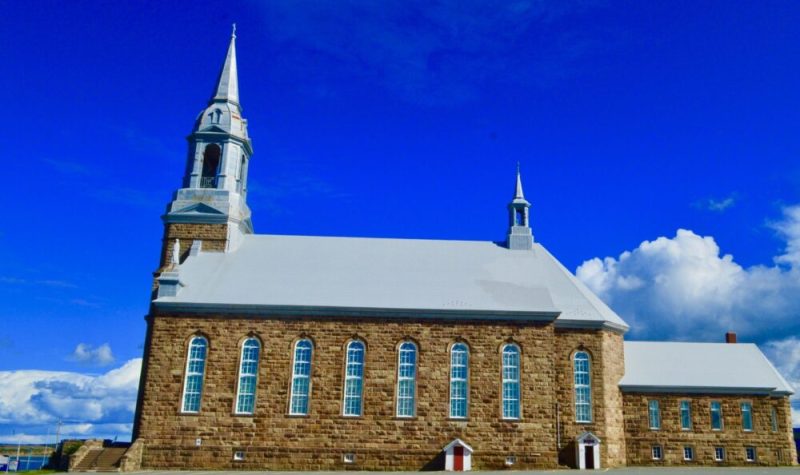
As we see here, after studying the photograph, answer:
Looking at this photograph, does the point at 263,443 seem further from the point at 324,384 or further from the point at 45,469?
the point at 45,469

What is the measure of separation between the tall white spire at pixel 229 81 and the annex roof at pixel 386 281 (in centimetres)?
925

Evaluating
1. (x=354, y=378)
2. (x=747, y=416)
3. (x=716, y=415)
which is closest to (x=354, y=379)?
(x=354, y=378)

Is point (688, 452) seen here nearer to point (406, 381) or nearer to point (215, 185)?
point (406, 381)

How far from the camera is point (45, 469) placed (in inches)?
1277

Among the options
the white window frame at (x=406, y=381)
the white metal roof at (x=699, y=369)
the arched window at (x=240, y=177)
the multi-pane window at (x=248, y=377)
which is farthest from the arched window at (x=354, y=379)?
the white metal roof at (x=699, y=369)

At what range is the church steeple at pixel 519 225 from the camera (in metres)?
40.1

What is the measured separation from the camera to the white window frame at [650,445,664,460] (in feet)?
121

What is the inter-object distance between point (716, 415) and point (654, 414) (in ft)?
11.8

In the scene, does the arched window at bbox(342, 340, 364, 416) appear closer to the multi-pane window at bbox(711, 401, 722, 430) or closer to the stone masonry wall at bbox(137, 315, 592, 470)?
the stone masonry wall at bbox(137, 315, 592, 470)

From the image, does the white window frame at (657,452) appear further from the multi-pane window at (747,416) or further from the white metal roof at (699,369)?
the multi-pane window at (747,416)

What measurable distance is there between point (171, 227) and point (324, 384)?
13433 millimetres

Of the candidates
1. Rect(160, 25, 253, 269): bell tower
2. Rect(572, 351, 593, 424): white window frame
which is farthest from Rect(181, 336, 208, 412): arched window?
Rect(572, 351, 593, 424): white window frame

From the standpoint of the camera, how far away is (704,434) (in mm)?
37281

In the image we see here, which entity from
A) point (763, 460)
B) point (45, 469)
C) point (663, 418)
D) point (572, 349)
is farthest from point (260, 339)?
point (763, 460)
